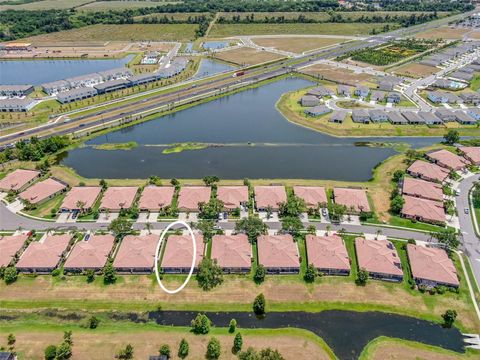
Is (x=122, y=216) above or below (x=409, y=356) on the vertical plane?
above

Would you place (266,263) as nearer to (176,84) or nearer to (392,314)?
(392,314)

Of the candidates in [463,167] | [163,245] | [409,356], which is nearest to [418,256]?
[409,356]

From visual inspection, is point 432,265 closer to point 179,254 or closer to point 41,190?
point 179,254

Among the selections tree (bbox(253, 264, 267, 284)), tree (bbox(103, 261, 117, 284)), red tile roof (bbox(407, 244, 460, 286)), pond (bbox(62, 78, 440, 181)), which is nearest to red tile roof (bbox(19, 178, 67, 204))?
pond (bbox(62, 78, 440, 181))

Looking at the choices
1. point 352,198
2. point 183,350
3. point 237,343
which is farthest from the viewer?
point 352,198

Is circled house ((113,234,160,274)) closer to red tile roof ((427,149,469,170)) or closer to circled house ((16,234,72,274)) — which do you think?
circled house ((16,234,72,274))

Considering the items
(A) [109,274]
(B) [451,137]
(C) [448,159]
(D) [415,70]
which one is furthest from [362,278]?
(D) [415,70]

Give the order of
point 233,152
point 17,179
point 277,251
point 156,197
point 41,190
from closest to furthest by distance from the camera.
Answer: point 277,251 < point 156,197 < point 41,190 < point 17,179 < point 233,152
